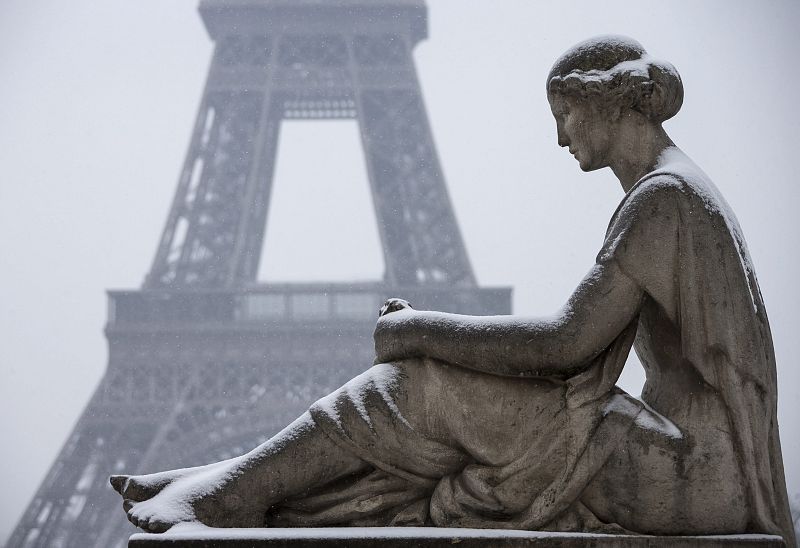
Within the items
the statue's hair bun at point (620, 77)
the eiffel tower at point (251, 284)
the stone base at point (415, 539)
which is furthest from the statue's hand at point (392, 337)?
the eiffel tower at point (251, 284)

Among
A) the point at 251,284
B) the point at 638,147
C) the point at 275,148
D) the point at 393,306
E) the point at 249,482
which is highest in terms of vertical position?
the point at 275,148

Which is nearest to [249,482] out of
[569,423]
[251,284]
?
[569,423]

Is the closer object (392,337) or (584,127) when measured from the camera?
(392,337)

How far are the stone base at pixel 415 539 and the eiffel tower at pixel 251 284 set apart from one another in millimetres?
13241

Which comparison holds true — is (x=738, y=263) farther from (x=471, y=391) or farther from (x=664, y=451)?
(x=471, y=391)

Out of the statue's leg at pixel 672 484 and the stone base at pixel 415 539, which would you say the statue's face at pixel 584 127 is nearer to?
the statue's leg at pixel 672 484

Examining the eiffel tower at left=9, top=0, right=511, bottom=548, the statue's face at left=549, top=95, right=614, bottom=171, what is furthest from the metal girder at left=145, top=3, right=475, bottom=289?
the statue's face at left=549, top=95, right=614, bottom=171

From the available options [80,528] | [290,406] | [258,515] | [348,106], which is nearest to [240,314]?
[290,406]

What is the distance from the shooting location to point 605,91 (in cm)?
238

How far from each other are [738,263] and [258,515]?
3.63ft

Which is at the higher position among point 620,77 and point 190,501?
point 620,77

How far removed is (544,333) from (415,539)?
493 mm

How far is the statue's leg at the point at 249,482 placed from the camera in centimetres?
213

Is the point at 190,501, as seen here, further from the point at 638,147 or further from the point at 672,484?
the point at 638,147
